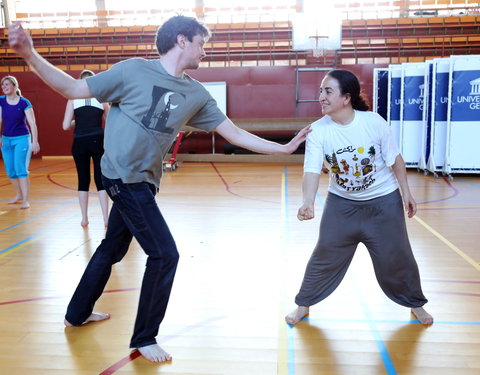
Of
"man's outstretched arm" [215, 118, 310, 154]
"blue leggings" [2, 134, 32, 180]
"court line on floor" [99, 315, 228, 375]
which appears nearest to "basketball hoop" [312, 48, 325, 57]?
"blue leggings" [2, 134, 32, 180]

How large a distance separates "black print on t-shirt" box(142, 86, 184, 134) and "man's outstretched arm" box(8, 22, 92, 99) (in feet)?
0.87

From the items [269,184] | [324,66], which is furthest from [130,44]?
[269,184]

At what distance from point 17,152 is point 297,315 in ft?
15.7

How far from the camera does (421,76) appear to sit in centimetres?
888

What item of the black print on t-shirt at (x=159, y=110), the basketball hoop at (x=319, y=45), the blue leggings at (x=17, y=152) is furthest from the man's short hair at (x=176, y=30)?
the basketball hoop at (x=319, y=45)

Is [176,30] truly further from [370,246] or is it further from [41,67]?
A: [370,246]

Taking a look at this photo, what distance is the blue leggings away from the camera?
19.7 feet

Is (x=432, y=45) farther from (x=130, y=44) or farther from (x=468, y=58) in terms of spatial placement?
(x=130, y=44)

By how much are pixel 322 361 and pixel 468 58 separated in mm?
7265

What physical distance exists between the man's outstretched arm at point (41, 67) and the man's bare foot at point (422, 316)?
2.11 m

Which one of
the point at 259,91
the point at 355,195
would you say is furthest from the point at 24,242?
the point at 259,91

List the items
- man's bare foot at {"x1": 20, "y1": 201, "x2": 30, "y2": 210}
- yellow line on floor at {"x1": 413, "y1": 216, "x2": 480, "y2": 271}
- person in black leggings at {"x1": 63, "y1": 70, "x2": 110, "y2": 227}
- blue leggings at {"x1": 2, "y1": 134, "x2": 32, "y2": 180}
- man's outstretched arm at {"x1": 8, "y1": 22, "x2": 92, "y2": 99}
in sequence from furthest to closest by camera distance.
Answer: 1. man's bare foot at {"x1": 20, "y1": 201, "x2": 30, "y2": 210}
2. blue leggings at {"x1": 2, "y1": 134, "x2": 32, "y2": 180}
3. person in black leggings at {"x1": 63, "y1": 70, "x2": 110, "y2": 227}
4. yellow line on floor at {"x1": 413, "y1": 216, "x2": 480, "y2": 271}
5. man's outstretched arm at {"x1": 8, "y1": 22, "x2": 92, "y2": 99}

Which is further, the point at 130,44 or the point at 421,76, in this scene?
the point at 130,44

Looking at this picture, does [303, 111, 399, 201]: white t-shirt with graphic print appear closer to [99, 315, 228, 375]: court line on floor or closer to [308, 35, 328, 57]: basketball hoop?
[99, 315, 228, 375]: court line on floor
